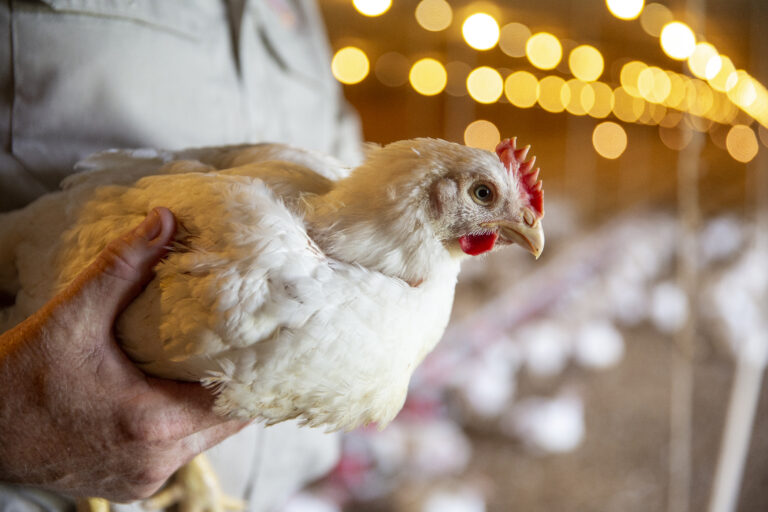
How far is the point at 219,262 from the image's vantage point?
0.47 metres

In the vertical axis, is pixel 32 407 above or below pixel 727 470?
above

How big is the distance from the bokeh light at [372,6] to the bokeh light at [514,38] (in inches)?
15.8

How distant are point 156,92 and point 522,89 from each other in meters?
1.33

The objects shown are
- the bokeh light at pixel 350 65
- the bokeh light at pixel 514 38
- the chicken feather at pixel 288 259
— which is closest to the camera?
the chicken feather at pixel 288 259

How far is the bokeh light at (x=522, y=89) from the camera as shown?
180 cm

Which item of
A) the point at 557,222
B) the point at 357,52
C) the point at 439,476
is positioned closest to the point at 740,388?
the point at 557,222

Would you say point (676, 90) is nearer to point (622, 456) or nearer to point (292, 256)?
point (622, 456)

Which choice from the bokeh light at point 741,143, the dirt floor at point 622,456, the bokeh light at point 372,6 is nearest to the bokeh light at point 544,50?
the bokeh light at point 372,6

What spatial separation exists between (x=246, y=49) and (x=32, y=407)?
607 mm

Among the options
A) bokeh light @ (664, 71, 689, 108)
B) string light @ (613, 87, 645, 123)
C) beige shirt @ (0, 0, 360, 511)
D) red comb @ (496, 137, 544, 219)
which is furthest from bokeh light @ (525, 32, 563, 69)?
red comb @ (496, 137, 544, 219)

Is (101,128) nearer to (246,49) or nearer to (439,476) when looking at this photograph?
(246,49)

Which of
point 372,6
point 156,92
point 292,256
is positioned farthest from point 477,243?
point 372,6

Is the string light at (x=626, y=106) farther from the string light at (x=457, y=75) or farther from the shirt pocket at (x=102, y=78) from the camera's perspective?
the shirt pocket at (x=102, y=78)

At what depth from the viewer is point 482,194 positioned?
22.4 inches
